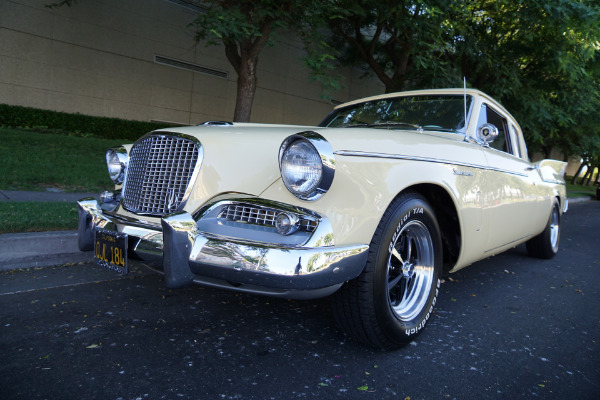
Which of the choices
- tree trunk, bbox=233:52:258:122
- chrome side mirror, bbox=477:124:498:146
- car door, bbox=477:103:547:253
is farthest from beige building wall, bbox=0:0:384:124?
chrome side mirror, bbox=477:124:498:146

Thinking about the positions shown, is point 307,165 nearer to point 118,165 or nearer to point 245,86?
point 118,165

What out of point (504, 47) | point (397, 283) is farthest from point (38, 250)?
point (504, 47)

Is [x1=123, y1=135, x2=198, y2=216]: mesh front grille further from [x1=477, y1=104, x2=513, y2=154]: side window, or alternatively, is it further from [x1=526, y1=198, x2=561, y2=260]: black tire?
[x1=526, y1=198, x2=561, y2=260]: black tire

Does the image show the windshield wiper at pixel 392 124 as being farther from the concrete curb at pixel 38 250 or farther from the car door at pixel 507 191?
the concrete curb at pixel 38 250

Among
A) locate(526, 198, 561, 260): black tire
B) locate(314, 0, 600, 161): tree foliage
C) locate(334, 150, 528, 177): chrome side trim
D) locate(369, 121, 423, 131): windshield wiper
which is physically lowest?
locate(526, 198, 561, 260): black tire

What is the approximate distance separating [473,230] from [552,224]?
328 centimetres

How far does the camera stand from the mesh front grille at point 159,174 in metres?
2.40

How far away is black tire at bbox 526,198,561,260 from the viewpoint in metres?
5.07

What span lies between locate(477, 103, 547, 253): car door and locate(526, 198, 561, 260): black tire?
59cm

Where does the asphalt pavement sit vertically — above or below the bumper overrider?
below

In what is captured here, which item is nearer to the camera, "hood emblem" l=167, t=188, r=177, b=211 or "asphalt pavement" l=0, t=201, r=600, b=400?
"asphalt pavement" l=0, t=201, r=600, b=400

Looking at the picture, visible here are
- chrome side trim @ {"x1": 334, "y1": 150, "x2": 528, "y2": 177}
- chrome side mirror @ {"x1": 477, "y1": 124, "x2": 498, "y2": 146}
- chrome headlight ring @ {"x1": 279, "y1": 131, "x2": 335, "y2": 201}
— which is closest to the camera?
chrome headlight ring @ {"x1": 279, "y1": 131, "x2": 335, "y2": 201}

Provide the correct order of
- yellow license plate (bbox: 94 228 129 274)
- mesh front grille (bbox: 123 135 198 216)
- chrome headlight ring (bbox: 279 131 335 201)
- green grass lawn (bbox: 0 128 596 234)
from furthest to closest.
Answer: green grass lawn (bbox: 0 128 596 234) < mesh front grille (bbox: 123 135 198 216) < yellow license plate (bbox: 94 228 129 274) < chrome headlight ring (bbox: 279 131 335 201)

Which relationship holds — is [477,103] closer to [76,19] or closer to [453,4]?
[453,4]
